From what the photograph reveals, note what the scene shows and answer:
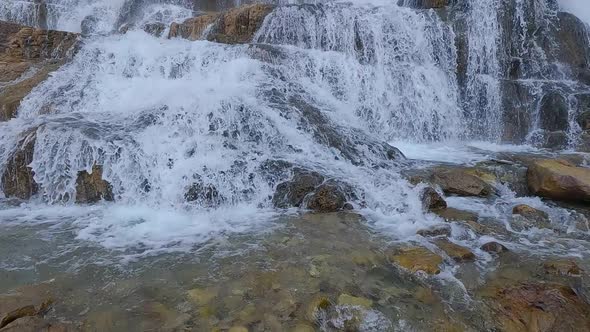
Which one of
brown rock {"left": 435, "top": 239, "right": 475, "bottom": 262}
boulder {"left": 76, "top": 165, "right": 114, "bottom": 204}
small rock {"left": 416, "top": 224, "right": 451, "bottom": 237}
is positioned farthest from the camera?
boulder {"left": 76, "top": 165, "right": 114, "bottom": 204}

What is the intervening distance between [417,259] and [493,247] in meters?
0.95

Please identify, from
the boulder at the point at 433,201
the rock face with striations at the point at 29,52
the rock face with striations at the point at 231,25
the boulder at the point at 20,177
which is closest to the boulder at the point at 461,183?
the boulder at the point at 433,201

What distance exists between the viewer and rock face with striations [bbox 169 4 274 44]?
38.1ft

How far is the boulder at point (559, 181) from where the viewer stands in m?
6.20

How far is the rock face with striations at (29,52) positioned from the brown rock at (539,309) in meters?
9.37

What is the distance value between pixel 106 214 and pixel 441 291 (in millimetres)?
4295

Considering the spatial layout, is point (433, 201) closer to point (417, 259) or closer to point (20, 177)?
point (417, 259)

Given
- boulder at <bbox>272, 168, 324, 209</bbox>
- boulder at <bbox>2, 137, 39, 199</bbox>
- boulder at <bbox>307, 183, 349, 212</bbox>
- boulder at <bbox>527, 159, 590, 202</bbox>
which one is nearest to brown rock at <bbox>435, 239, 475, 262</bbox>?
boulder at <bbox>307, 183, 349, 212</bbox>

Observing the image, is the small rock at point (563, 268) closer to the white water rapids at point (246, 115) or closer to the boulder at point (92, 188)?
the white water rapids at point (246, 115)

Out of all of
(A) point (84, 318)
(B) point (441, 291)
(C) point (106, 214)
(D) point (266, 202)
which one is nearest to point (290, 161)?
(D) point (266, 202)

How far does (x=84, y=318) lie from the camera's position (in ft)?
12.0

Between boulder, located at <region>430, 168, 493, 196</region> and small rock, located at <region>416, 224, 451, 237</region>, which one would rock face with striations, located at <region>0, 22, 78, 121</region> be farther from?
small rock, located at <region>416, 224, 451, 237</region>

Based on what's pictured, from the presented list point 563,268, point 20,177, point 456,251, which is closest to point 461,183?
point 456,251

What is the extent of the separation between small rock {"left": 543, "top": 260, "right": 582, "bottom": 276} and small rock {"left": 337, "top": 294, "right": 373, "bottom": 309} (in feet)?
6.45
